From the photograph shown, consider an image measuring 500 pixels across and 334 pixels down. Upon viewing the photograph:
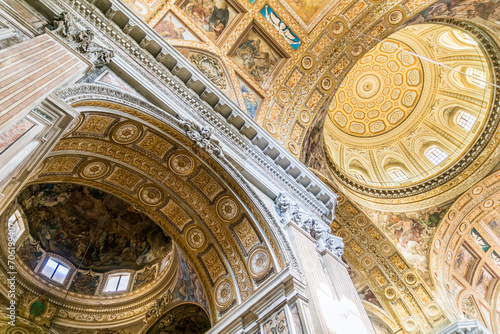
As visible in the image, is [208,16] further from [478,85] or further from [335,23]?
[478,85]

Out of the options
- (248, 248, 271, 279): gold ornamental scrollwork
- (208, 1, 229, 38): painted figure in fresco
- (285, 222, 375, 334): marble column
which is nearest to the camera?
(285, 222, 375, 334): marble column

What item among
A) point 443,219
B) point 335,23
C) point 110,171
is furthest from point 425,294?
point 110,171

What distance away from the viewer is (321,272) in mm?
7289

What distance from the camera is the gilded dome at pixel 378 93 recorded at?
17219 mm

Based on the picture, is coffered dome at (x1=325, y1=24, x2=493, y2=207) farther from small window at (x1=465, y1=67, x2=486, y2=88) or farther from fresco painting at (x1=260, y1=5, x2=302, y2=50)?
fresco painting at (x1=260, y1=5, x2=302, y2=50)

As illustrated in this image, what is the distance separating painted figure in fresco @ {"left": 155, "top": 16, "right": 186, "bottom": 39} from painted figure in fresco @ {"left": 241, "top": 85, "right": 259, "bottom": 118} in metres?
2.34

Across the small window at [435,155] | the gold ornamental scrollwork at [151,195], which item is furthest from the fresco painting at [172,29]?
the small window at [435,155]

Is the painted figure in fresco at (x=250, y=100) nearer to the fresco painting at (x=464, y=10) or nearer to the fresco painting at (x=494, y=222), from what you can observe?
the fresco painting at (x=464, y=10)

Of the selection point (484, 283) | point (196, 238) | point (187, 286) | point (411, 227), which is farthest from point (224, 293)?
point (484, 283)

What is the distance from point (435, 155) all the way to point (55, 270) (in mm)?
17080

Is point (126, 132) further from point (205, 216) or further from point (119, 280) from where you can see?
point (119, 280)

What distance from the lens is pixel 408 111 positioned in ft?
57.9

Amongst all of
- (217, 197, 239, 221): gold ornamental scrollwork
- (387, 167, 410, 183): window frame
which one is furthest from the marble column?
(387, 167, 410, 183): window frame

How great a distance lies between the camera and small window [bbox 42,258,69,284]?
1211cm
